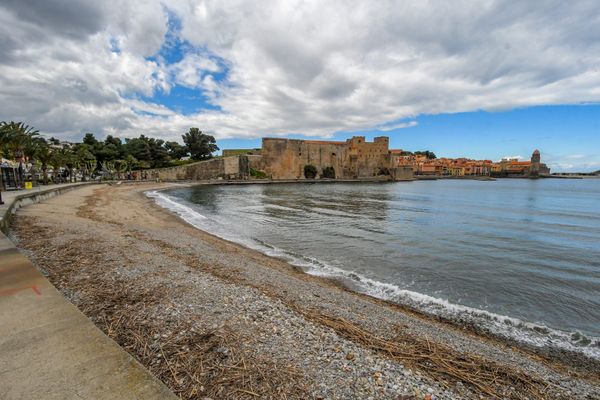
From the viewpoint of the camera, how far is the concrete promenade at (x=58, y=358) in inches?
66.1

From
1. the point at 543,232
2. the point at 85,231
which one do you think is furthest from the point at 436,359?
the point at 543,232

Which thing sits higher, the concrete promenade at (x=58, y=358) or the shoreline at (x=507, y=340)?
the concrete promenade at (x=58, y=358)

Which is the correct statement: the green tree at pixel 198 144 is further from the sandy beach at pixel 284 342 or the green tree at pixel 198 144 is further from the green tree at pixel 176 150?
the sandy beach at pixel 284 342

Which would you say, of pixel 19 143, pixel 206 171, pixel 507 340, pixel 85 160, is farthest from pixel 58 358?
pixel 206 171

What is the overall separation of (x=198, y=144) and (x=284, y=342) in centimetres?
7190

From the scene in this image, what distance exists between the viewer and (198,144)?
227 feet

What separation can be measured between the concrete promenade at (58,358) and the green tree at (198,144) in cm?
7146

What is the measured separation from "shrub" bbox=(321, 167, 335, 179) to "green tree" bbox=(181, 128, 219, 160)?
29549mm

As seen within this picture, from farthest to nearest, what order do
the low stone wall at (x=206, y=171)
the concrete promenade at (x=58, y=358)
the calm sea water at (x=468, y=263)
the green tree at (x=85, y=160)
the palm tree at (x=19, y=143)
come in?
the low stone wall at (x=206, y=171), the green tree at (x=85, y=160), the palm tree at (x=19, y=143), the calm sea water at (x=468, y=263), the concrete promenade at (x=58, y=358)

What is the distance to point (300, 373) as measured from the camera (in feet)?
8.82

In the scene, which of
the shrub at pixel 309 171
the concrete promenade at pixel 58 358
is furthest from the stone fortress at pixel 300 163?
the concrete promenade at pixel 58 358

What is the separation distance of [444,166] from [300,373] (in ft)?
463

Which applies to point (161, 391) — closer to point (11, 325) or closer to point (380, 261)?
point (11, 325)

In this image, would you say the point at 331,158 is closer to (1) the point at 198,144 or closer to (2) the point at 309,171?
(2) the point at 309,171
